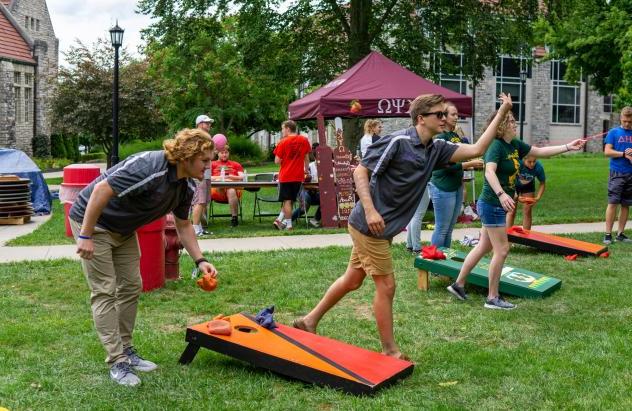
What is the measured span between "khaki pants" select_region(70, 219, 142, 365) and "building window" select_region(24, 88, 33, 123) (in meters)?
36.7

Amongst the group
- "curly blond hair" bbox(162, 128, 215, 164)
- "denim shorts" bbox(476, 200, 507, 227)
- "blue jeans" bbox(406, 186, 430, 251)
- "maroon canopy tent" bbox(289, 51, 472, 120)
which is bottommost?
"blue jeans" bbox(406, 186, 430, 251)

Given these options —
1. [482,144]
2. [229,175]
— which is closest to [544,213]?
[229,175]

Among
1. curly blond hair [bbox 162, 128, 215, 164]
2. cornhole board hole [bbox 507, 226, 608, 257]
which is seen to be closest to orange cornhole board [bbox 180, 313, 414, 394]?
curly blond hair [bbox 162, 128, 215, 164]

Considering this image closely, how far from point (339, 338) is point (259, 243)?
5730mm

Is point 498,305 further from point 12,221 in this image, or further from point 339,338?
point 12,221

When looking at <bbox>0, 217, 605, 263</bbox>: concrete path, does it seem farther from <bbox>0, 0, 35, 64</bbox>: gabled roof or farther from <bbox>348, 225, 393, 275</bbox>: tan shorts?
<bbox>0, 0, 35, 64</bbox>: gabled roof

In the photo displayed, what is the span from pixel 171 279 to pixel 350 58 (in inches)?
569

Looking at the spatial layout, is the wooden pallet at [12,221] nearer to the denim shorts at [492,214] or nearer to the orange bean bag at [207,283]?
the denim shorts at [492,214]

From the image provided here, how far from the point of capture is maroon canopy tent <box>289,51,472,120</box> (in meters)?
14.1

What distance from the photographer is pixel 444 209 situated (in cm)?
891

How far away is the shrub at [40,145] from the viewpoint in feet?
130

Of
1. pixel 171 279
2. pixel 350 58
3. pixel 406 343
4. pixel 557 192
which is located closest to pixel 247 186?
pixel 171 279

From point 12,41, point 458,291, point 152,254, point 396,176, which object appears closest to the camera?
point 396,176

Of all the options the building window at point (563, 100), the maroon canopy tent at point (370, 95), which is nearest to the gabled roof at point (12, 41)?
the maroon canopy tent at point (370, 95)
